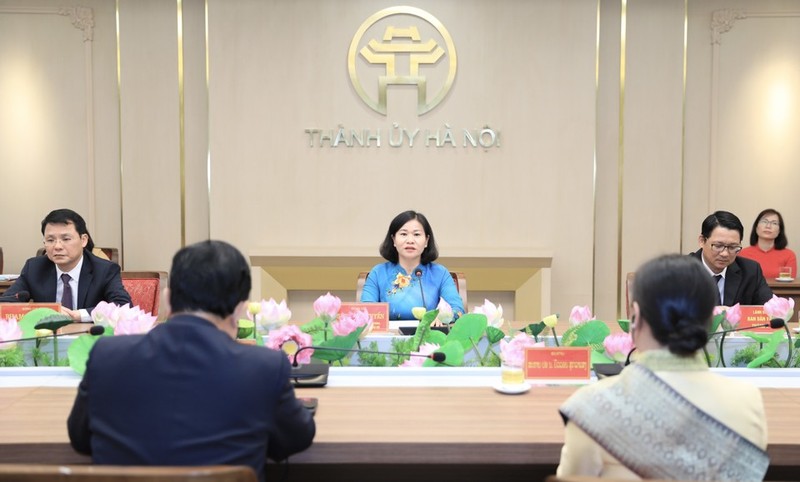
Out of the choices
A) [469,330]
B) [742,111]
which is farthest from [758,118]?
[469,330]

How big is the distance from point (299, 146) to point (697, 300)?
182 inches

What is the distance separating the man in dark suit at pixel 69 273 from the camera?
3.37 m

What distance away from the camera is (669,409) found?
46.7 inches

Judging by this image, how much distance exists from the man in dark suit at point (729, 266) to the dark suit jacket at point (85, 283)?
9.11 ft

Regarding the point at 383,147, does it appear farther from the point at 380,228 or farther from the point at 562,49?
the point at 562,49

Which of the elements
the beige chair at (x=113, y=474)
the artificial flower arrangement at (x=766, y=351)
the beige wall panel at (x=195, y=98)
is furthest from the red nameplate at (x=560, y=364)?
the beige wall panel at (x=195, y=98)

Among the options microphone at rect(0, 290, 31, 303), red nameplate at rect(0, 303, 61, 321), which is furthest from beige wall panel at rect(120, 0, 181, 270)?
red nameplate at rect(0, 303, 61, 321)

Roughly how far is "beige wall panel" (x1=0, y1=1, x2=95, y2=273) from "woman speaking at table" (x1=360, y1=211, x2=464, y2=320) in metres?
3.22

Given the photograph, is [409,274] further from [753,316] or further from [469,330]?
[753,316]

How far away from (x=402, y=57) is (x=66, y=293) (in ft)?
10.3

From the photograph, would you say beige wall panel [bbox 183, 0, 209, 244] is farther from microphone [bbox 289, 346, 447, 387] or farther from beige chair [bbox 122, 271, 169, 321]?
microphone [bbox 289, 346, 447, 387]

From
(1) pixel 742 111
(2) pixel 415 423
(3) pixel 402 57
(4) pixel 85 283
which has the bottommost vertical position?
(2) pixel 415 423

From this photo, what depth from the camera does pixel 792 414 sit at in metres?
1.69

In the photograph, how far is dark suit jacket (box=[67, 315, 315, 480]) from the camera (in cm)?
126
